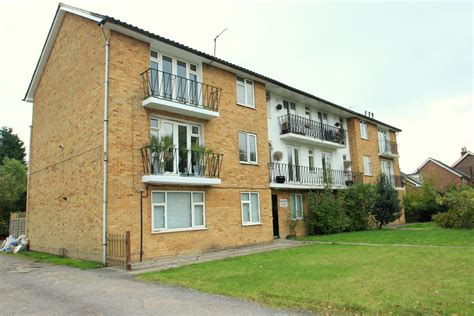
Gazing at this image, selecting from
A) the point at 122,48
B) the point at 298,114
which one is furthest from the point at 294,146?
the point at 122,48

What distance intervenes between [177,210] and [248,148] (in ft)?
16.4

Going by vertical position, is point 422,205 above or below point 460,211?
above

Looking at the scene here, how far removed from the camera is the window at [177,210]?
502 inches

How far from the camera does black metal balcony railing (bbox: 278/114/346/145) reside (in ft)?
65.6

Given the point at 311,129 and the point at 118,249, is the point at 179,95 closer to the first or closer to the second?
the point at 118,249

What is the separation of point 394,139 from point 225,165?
21959 mm

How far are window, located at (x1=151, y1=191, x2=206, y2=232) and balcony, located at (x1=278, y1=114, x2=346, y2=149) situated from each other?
296 inches

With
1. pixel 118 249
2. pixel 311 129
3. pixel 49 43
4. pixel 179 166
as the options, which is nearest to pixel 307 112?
pixel 311 129

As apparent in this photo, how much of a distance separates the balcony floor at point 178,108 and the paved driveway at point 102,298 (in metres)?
5.74

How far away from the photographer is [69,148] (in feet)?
46.8

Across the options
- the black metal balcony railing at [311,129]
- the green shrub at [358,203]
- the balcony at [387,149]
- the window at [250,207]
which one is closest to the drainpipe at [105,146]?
the window at [250,207]

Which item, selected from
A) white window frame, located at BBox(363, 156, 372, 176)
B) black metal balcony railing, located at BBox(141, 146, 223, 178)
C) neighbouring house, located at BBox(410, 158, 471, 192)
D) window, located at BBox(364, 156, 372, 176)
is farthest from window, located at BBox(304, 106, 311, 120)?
neighbouring house, located at BBox(410, 158, 471, 192)

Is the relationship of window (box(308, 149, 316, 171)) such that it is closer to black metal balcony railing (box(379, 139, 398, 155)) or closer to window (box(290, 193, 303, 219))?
window (box(290, 193, 303, 219))

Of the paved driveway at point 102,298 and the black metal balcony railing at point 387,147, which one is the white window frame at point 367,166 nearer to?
the black metal balcony railing at point 387,147
